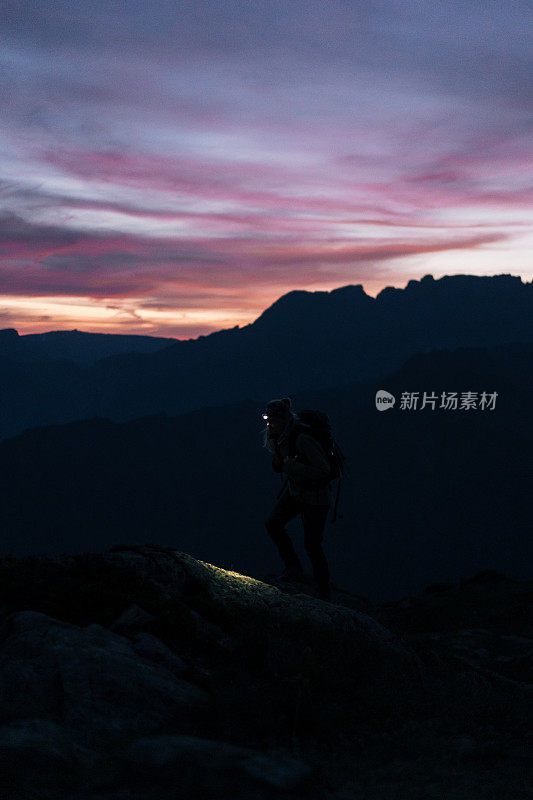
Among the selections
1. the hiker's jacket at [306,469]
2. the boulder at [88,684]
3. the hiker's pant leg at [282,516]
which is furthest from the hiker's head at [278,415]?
the boulder at [88,684]

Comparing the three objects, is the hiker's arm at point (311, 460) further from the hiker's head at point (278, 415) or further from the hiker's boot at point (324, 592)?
the hiker's boot at point (324, 592)

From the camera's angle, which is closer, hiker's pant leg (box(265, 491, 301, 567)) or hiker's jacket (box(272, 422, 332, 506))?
hiker's jacket (box(272, 422, 332, 506))

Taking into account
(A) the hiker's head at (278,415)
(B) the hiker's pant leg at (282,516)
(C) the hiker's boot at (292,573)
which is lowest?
(C) the hiker's boot at (292,573)

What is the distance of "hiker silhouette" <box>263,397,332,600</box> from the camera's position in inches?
364

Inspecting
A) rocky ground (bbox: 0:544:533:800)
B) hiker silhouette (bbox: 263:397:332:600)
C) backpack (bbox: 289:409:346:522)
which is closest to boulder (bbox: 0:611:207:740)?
rocky ground (bbox: 0:544:533:800)

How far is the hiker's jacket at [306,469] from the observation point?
30.2 ft

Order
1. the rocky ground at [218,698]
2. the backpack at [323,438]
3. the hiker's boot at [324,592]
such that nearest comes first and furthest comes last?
the rocky ground at [218,698]
the backpack at [323,438]
the hiker's boot at [324,592]

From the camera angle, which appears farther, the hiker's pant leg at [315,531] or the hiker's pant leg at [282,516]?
the hiker's pant leg at [282,516]

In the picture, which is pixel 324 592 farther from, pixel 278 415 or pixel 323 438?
pixel 278 415

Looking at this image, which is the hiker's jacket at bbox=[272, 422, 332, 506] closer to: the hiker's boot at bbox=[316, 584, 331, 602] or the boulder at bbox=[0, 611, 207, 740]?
the hiker's boot at bbox=[316, 584, 331, 602]

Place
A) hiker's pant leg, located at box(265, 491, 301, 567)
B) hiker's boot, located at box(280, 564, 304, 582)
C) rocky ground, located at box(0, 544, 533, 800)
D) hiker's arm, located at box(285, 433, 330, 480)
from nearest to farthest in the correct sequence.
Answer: rocky ground, located at box(0, 544, 533, 800), hiker's arm, located at box(285, 433, 330, 480), hiker's pant leg, located at box(265, 491, 301, 567), hiker's boot, located at box(280, 564, 304, 582)

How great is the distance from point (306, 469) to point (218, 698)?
430cm

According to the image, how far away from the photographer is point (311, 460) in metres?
9.23

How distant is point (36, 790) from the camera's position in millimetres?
3729
